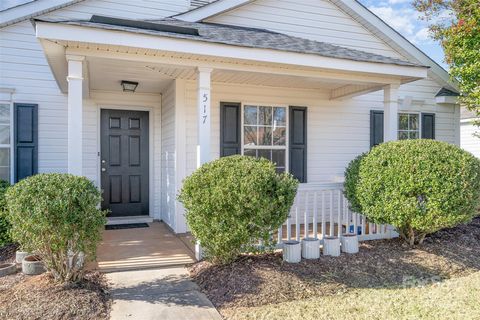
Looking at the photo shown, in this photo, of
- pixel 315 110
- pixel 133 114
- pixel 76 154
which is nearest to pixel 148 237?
pixel 76 154

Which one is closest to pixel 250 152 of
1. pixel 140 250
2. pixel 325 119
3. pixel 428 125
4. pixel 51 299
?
pixel 325 119

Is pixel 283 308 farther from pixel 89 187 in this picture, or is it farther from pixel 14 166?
pixel 14 166

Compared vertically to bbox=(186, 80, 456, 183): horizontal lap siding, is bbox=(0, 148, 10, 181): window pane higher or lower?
lower

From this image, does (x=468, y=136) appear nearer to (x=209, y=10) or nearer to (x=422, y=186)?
(x=422, y=186)

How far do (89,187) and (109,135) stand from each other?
11.9ft

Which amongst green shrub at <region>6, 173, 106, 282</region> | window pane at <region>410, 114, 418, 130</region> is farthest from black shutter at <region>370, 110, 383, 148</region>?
green shrub at <region>6, 173, 106, 282</region>

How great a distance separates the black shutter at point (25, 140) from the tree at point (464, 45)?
8.21 meters

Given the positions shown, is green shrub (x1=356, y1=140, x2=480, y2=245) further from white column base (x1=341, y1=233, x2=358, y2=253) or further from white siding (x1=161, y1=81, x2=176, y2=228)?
white siding (x1=161, y1=81, x2=176, y2=228)

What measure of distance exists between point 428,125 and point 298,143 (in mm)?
3542

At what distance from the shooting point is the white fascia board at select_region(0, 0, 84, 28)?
20.6 feet

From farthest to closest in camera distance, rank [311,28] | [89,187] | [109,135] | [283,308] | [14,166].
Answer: [311,28], [109,135], [14,166], [89,187], [283,308]

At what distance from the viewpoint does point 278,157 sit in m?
7.23

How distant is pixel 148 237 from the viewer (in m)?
5.99

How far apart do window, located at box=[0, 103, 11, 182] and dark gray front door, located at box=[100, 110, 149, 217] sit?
1.54 metres
